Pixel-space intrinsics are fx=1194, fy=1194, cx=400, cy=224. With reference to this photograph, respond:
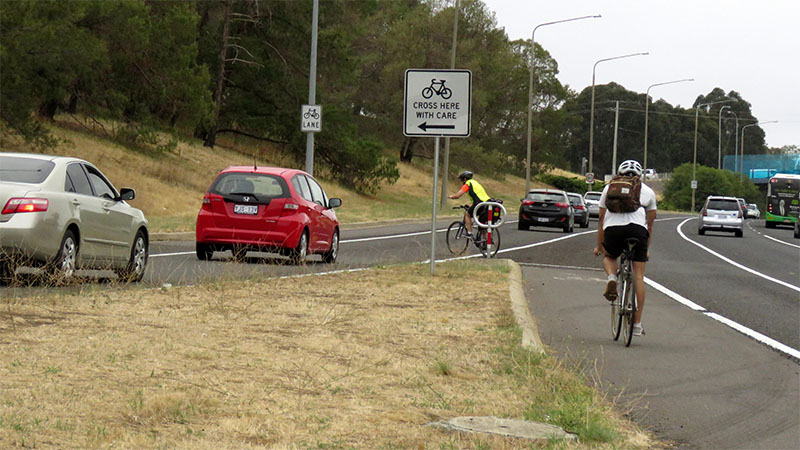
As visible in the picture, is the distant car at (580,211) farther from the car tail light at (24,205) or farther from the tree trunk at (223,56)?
the car tail light at (24,205)

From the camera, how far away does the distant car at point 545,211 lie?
39875 millimetres

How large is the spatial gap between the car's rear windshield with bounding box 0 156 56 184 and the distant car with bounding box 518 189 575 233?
27759 mm

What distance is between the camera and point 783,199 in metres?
67.9

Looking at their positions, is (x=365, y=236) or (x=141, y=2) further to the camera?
(x=141, y=2)

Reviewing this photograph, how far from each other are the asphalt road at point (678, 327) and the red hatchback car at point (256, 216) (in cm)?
32

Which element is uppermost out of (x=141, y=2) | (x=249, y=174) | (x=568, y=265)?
(x=141, y=2)

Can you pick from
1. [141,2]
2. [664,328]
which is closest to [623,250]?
[664,328]

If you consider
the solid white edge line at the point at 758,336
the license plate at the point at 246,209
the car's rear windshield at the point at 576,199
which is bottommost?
the solid white edge line at the point at 758,336

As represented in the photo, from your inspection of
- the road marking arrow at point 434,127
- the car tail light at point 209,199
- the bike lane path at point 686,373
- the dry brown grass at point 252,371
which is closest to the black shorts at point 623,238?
the bike lane path at point 686,373

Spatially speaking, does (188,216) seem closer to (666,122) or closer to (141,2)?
(141,2)

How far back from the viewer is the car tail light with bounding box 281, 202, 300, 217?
18328mm

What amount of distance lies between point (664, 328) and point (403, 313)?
3.02 metres

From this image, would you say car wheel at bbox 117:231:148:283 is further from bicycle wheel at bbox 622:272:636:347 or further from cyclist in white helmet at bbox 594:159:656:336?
bicycle wheel at bbox 622:272:636:347

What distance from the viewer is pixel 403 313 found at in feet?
38.0
